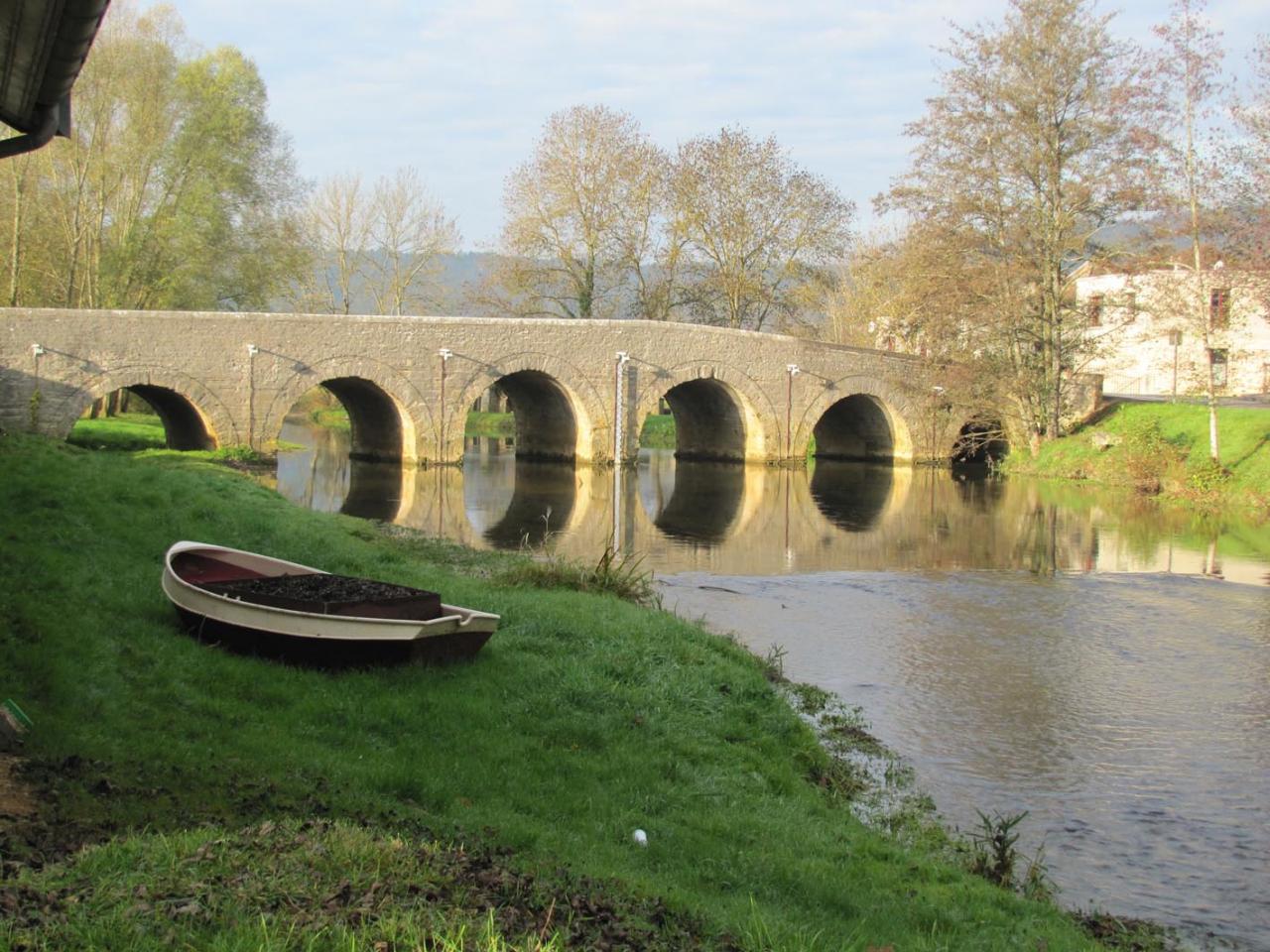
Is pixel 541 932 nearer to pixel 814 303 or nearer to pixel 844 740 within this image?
pixel 844 740

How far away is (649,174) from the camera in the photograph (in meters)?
40.4

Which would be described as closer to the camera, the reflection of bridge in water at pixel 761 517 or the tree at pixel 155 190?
the reflection of bridge in water at pixel 761 517

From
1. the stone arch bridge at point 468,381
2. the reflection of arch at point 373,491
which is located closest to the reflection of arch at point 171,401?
the stone arch bridge at point 468,381

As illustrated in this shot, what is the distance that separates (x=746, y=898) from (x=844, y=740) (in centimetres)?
349

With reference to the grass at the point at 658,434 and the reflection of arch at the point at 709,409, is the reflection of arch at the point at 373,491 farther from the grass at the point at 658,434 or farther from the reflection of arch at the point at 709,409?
the grass at the point at 658,434

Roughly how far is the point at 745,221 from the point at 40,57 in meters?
36.1

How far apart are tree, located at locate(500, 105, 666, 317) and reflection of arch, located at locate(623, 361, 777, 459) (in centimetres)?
576

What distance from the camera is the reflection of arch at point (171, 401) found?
24.9m

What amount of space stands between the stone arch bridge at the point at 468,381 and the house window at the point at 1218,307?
8898mm

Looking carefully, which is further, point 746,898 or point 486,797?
point 486,797

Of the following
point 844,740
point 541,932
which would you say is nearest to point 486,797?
point 541,932

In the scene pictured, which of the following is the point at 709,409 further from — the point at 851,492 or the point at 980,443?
the point at 851,492

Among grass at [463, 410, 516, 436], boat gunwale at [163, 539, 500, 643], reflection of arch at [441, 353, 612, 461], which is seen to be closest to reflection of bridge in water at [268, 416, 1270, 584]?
reflection of arch at [441, 353, 612, 461]

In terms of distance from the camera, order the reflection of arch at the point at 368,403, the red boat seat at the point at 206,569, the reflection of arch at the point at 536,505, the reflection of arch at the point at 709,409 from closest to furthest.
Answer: the red boat seat at the point at 206,569 → the reflection of arch at the point at 536,505 → the reflection of arch at the point at 368,403 → the reflection of arch at the point at 709,409
